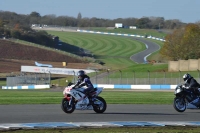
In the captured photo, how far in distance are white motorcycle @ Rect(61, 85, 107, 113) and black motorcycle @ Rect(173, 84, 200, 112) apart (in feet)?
10.8

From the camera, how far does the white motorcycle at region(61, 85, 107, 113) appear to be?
2238 centimetres

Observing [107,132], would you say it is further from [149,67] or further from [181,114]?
[149,67]

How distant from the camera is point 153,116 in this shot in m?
22.0

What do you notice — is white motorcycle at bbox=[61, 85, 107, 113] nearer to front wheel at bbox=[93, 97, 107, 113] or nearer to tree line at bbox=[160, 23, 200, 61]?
front wheel at bbox=[93, 97, 107, 113]

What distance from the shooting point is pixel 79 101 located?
2258cm

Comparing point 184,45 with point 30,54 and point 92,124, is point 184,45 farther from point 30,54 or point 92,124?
point 92,124

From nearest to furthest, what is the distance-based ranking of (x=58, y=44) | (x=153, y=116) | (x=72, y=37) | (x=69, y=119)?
(x=69, y=119), (x=153, y=116), (x=58, y=44), (x=72, y=37)

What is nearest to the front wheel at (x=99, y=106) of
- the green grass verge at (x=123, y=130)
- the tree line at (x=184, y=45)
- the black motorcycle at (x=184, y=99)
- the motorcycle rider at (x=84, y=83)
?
the motorcycle rider at (x=84, y=83)

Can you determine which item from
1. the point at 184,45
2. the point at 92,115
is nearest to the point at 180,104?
the point at 92,115

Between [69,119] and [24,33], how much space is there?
432 feet

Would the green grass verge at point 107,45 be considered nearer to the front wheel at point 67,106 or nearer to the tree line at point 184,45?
the tree line at point 184,45

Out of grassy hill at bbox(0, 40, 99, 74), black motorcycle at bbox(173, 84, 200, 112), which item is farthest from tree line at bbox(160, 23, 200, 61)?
black motorcycle at bbox(173, 84, 200, 112)

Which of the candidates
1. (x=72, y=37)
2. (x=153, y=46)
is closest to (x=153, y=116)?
(x=153, y=46)

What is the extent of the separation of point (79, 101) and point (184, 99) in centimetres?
467
